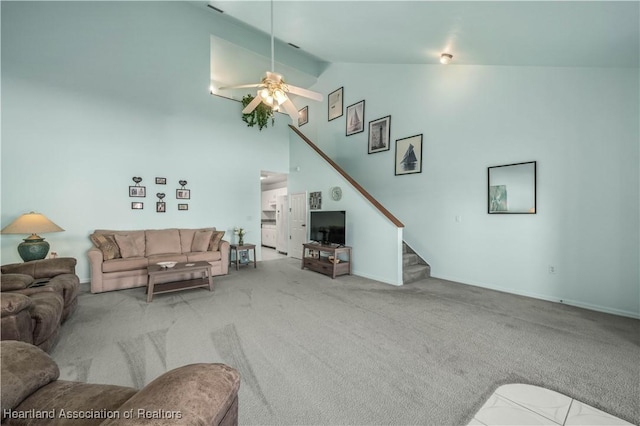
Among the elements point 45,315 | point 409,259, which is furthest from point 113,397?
point 409,259

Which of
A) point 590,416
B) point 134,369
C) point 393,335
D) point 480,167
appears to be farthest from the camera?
point 480,167

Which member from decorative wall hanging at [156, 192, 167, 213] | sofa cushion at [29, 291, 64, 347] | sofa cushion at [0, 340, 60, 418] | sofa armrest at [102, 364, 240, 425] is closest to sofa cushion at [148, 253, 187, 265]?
decorative wall hanging at [156, 192, 167, 213]

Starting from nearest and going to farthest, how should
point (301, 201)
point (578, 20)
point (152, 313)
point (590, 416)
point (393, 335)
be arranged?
point (590, 416), point (578, 20), point (393, 335), point (152, 313), point (301, 201)

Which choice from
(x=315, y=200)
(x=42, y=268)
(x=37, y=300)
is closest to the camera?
(x=37, y=300)

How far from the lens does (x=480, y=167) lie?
442cm

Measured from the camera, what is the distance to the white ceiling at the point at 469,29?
2464 mm

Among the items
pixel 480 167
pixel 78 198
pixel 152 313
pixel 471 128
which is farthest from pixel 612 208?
pixel 78 198

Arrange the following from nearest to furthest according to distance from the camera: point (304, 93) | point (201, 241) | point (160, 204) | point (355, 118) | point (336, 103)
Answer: point (304, 93)
point (201, 241)
point (160, 204)
point (355, 118)
point (336, 103)

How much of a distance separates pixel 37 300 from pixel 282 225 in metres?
5.90

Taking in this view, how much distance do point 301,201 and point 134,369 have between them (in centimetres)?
514

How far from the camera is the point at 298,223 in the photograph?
23.2ft

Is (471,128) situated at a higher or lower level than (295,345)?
higher

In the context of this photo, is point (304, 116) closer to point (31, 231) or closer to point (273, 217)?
point (273, 217)

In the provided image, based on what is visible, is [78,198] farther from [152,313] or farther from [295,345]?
[295,345]
